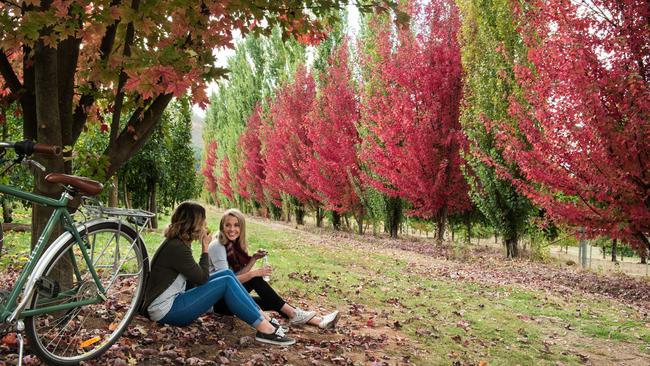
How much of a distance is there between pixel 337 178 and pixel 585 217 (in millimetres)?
13037

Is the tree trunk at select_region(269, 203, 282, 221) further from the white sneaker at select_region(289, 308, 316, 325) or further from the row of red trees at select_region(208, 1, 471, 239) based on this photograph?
the white sneaker at select_region(289, 308, 316, 325)

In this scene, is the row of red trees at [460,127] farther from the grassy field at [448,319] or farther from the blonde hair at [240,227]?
the blonde hair at [240,227]

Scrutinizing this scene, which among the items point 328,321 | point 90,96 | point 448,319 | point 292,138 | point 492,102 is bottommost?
point 448,319

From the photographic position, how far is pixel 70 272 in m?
3.56

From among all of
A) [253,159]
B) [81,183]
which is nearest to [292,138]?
[253,159]

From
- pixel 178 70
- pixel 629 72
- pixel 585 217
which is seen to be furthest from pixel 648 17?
pixel 178 70

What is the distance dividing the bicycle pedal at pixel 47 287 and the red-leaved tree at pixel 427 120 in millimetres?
13198

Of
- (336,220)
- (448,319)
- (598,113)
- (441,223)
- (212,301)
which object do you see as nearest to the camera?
(212,301)

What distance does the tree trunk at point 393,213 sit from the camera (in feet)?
67.2

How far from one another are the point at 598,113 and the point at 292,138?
18.5 meters

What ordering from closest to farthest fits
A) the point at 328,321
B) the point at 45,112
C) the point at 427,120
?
1. the point at 45,112
2. the point at 328,321
3. the point at 427,120

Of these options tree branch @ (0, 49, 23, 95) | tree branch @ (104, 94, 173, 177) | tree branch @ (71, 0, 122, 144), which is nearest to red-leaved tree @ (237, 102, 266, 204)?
tree branch @ (71, 0, 122, 144)

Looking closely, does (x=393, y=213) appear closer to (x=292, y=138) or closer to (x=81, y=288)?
(x=292, y=138)

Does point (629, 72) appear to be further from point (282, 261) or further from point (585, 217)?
point (282, 261)
